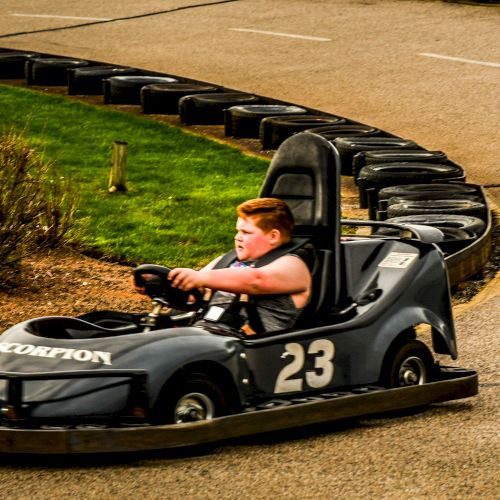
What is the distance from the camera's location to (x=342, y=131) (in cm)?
1366

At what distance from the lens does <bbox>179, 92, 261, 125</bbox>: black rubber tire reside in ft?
51.5

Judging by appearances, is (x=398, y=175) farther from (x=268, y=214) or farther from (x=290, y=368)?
(x=290, y=368)

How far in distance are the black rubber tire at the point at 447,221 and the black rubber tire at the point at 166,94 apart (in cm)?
627

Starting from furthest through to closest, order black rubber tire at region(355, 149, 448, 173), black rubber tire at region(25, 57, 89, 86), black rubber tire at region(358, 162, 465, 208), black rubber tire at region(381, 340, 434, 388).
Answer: black rubber tire at region(25, 57, 89, 86), black rubber tire at region(355, 149, 448, 173), black rubber tire at region(358, 162, 465, 208), black rubber tire at region(381, 340, 434, 388)

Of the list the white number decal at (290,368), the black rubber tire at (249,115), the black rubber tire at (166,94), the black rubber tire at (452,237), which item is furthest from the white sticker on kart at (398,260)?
the black rubber tire at (166,94)

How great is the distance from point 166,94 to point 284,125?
2676mm

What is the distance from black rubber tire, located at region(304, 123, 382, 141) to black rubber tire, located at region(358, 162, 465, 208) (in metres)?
1.46

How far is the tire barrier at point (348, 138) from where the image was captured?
10320mm

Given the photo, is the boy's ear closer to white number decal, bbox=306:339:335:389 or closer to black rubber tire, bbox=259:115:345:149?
white number decal, bbox=306:339:335:389

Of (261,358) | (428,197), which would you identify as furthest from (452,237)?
(261,358)

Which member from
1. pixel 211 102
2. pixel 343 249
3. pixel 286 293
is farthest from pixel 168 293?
pixel 211 102

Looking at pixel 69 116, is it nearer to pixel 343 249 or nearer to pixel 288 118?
pixel 288 118

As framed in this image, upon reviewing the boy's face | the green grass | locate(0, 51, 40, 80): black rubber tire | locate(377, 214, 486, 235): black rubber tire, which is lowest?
the green grass

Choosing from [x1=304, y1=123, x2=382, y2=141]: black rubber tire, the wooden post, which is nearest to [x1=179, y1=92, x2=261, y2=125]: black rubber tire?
[x1=304, y1=123, x2=382, y2=141]: black rubber tire
